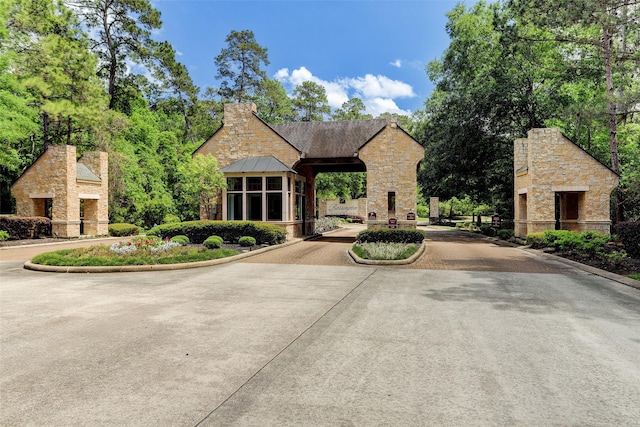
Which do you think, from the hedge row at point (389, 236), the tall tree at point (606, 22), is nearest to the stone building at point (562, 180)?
the tall tree at point (606, 22)

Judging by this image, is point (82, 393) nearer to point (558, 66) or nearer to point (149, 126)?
point (558, 66)

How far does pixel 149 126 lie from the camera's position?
36562 millimetres

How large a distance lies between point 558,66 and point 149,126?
34.4 metres

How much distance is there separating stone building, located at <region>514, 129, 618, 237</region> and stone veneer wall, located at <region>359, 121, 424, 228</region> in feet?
19.7

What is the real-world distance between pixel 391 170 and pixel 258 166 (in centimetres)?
762

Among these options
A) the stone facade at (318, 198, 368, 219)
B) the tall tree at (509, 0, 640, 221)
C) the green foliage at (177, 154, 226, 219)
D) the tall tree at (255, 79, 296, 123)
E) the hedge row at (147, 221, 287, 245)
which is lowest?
the hedge row at (147, 221, 287, 245)

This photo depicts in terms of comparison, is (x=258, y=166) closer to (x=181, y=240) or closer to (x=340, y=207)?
(x=181, y=240)

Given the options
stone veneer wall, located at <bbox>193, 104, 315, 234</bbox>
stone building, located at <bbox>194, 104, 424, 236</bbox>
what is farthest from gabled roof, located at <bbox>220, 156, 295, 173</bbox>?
stone veneer wall, located at <bbox>193, 104, 315, 234</bbox>

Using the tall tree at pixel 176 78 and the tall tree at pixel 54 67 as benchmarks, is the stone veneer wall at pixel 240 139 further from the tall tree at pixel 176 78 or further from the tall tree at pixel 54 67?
the tall tree at pixel 176 78

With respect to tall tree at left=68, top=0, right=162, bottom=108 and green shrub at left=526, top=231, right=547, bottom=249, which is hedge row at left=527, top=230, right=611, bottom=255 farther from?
tall tree at left=68, top=0, right=162, bottom=108

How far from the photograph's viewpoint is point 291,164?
22516 mm

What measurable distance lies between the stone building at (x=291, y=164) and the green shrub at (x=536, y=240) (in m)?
5.73

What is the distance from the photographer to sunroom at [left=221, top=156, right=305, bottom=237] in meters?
22.0

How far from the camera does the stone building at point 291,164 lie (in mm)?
21312
